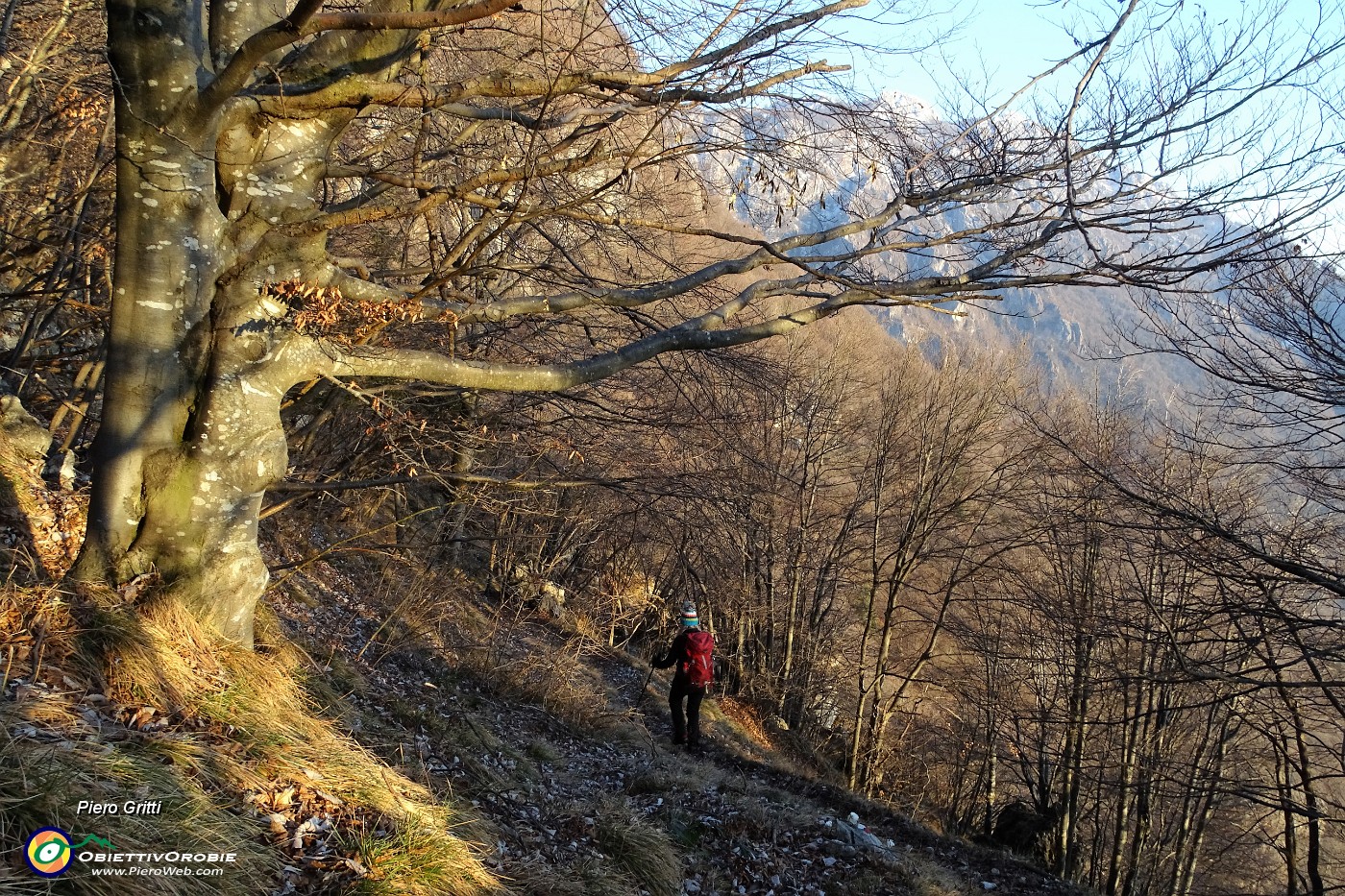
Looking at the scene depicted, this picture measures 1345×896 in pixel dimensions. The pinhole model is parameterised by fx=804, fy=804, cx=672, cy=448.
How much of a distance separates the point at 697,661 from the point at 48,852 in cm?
744

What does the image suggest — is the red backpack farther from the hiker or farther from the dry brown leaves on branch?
the dry brown leaves on branch

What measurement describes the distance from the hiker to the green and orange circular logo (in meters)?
7.35

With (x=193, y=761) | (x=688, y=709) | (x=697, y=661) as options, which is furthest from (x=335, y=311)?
(x=688, y=709)

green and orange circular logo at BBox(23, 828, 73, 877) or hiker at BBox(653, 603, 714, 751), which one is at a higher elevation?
hiker at BBox(653, 603, 714, 751)

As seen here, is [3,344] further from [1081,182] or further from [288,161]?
[1081,182]

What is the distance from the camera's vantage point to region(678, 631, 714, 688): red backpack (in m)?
9.34

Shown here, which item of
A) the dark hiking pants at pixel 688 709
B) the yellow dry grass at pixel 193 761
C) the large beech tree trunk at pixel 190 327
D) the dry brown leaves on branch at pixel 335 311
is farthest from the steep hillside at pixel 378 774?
the dry brown leaves on branch at pixel 335 311

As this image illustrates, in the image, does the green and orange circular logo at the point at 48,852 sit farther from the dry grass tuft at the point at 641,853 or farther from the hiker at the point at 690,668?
the hiker at the point at 690,668

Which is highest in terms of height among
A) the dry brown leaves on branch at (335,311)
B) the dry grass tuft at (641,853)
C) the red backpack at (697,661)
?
the dry brown leaves on branch at (335,311)

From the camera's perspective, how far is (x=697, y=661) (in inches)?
367

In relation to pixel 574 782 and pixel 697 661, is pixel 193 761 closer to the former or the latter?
pixel 574 782

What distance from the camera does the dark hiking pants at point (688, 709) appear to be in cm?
948

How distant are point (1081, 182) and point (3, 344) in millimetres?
8477

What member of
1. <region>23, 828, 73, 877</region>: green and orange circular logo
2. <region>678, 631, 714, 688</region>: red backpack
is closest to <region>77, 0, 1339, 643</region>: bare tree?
<region>23, 828, 73, 877</region>: green and orange circular logo
